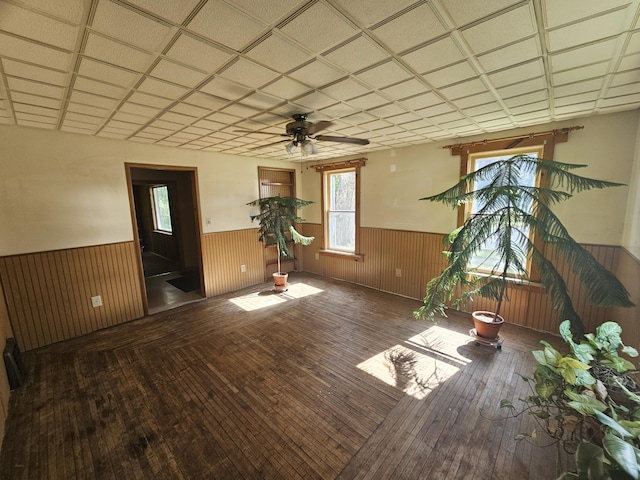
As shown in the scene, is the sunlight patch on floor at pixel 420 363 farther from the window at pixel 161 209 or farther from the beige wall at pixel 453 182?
the window at pixel 161 209

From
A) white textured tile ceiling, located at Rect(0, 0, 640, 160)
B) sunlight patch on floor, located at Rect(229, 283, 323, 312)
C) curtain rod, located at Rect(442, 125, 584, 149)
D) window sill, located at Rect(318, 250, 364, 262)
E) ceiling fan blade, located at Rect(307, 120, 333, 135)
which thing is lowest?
sunlight patch on floor, located at Rect(229, 283, 323, 312)

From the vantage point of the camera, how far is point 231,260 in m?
5.01

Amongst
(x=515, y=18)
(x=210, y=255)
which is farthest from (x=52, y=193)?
(x=515, y=18)

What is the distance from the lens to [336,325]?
11.6 ft

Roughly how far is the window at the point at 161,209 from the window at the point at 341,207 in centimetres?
465

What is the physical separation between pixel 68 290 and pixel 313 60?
13.3 ft

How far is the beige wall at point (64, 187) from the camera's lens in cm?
293

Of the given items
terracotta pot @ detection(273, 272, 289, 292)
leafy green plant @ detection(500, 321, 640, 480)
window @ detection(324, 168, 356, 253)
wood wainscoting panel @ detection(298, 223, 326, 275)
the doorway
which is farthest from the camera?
wood wainscoting panel @ detection(298, 223, 326, 275)

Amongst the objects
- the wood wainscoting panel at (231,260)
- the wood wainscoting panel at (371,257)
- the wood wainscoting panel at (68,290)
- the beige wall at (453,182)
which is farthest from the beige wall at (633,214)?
the wood wainscoting panel at (68,290)

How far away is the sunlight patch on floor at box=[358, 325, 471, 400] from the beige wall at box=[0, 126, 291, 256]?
3.90 m

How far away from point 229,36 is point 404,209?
3642 millimetres

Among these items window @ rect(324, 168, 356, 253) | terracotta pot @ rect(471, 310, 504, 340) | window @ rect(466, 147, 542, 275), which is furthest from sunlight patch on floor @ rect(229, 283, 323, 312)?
window @ rect(466, 147, 542, 275)

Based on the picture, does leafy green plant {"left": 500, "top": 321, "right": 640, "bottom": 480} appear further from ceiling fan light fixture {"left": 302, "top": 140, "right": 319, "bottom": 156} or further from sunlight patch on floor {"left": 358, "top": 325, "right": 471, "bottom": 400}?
ceiling fan light fixture {"left": 302, "top": 140, "right": 319, "bottom": 156}

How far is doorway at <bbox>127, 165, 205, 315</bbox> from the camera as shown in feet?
14.9
